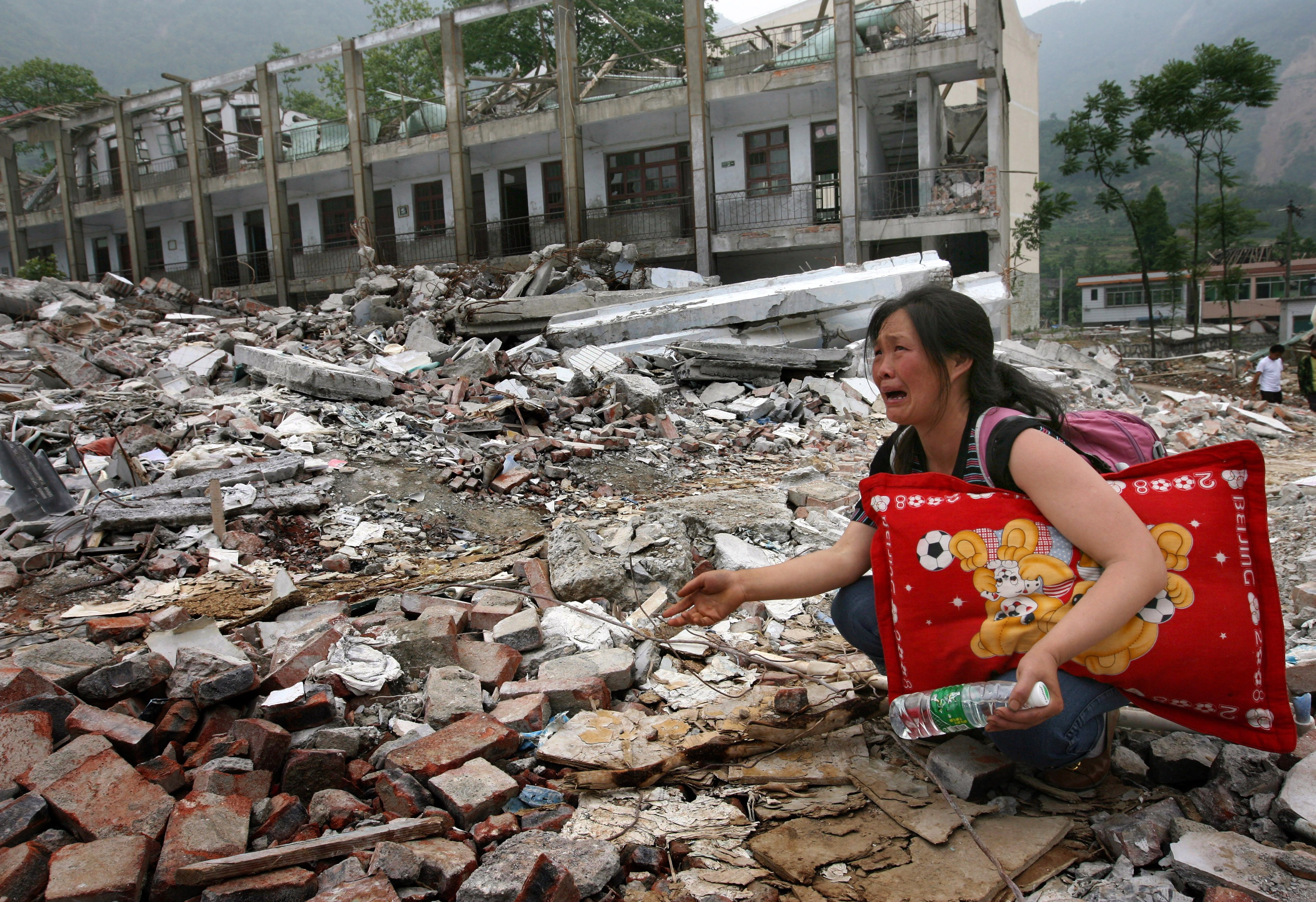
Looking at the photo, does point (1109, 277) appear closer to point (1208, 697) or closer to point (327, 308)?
point (327, 308)

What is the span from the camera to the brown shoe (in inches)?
73.2

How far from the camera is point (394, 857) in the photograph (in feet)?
5.49

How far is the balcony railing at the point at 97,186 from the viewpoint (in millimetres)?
24031

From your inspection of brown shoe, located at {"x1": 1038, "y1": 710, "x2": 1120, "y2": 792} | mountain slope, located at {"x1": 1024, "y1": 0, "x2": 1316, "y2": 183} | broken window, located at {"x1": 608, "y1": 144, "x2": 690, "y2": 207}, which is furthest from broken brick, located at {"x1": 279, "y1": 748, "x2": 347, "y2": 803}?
mountain slope, located at {"x1": 1024, "y1": 0, "x2": 1316, "y2": 183}

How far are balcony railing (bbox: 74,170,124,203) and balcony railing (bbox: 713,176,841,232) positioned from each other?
19.5 metres

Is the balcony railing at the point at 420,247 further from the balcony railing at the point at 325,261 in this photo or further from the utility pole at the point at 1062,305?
the utility pole at the point at 1062,305

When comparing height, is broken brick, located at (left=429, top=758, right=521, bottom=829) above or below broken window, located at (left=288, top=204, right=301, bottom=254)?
below

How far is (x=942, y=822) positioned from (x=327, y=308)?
13917mm

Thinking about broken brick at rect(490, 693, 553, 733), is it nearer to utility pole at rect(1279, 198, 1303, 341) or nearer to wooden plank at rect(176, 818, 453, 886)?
wooden plank at rect(176, 818, 453, 886)

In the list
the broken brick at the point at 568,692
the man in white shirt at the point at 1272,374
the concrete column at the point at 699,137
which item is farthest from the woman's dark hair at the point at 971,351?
the concrete column at the point at 699,137

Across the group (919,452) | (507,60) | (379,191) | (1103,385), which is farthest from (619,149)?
(919,452)

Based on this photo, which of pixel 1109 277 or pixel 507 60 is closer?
pixel 507 60

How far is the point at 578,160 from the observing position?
1681 cm

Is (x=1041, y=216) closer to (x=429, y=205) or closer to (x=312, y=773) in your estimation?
(x=429, y=205)
